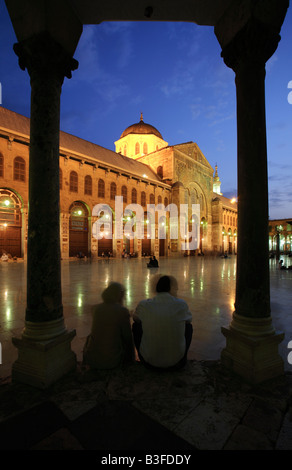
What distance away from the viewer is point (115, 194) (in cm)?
2556

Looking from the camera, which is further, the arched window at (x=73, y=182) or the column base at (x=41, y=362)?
the arched window at (x=73, y=182)

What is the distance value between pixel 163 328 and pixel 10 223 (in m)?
19.8

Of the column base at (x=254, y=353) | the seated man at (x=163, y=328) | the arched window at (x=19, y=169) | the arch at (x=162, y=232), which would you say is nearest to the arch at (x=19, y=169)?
the arched window at (x=19, y=169)

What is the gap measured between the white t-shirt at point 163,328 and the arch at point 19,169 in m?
A: 19.4

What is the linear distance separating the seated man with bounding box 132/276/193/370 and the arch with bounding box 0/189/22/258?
62.8ft

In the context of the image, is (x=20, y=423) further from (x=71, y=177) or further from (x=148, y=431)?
(x=71, y=177)

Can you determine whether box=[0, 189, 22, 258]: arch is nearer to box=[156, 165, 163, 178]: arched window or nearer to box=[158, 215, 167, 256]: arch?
box=[158, 215, 167, 256]: arch

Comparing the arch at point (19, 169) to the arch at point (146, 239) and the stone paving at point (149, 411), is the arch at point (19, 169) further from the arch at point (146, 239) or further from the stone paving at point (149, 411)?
the stone paving at point (149, 411)

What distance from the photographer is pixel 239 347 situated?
2686 millimetres

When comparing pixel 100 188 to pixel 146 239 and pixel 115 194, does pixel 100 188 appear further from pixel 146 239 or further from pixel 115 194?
pixel 146 239

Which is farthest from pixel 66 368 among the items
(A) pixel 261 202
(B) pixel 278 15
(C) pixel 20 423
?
(B) pixel 278 15

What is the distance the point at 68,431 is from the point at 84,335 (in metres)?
2.06

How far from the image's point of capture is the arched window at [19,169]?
18239 millimetres

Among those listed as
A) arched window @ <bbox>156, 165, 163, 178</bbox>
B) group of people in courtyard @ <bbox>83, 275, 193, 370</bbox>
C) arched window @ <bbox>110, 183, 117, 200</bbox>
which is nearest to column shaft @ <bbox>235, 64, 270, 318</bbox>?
group of people in courtyard @ <bbox>83, 275, 193, 370</bbox>
